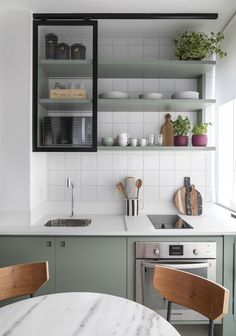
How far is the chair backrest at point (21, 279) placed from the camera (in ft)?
4.98

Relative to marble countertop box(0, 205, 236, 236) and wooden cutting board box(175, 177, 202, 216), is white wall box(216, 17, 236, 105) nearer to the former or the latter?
wooden cutting board box(175, 177, 202, 216)

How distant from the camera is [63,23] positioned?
2.45 m

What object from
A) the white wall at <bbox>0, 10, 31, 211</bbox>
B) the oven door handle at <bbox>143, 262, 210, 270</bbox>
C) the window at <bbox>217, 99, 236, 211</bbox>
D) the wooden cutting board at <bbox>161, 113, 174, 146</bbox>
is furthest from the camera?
the wooden cutting board at <bbox>161, 113, 174, 146</bbox>

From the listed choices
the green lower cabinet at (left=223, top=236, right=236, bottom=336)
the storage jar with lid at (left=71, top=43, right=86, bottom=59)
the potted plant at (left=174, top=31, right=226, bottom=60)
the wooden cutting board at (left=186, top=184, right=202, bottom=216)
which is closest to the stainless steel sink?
the wooden cutting board at (left=186, top=184, right=202, bottom=216)

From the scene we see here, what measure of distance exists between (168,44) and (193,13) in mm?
465

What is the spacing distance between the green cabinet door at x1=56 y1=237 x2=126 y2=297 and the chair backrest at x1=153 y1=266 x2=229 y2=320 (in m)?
0.72

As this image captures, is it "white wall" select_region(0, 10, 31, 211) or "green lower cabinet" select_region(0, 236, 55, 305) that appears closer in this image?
"green lower cabinet" select_region(0, 236, 55, 305)

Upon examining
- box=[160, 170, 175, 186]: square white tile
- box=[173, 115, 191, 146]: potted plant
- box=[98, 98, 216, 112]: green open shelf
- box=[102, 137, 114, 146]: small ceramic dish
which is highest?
box=[98, 98, 216, 112]: green open shelf

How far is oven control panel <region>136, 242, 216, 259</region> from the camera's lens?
7.20 feet

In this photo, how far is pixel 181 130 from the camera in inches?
103

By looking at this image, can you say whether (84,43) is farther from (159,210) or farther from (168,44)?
(159,210)

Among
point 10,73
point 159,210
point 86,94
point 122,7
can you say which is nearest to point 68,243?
point 159,210

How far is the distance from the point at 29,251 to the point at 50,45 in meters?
1.61

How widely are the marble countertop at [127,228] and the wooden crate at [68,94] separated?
1.03 m
